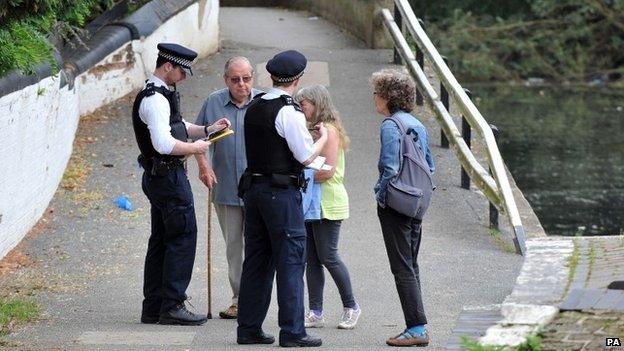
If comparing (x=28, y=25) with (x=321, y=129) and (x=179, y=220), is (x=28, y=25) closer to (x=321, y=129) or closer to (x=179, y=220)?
(x=179, y=220)

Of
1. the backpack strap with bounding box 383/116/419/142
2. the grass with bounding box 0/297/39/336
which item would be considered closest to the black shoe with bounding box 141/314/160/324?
the grass with bounding box 0/297/39/336

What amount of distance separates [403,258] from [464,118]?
4.62 meters

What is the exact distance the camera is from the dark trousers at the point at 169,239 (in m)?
8.80

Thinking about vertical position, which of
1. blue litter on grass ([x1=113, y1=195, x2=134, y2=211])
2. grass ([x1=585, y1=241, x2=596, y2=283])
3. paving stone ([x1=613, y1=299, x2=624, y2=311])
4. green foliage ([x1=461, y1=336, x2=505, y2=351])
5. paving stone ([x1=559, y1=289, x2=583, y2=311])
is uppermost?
green foliage ([x1=461, y1=336, x2=505, y2=351])

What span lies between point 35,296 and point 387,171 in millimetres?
2710

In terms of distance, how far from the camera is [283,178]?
26.8 feet

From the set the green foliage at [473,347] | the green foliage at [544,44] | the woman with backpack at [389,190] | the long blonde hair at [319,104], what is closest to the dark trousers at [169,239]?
the long blonde hair at [319,104]

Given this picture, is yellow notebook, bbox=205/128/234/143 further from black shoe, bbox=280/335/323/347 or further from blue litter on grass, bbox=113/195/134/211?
blue litter on grass, bbox=113/195/134/211

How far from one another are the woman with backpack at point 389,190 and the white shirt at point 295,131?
1.49 feet

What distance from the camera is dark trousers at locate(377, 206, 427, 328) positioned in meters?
8.35

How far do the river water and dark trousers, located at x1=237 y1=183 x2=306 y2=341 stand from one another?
572 centimetres

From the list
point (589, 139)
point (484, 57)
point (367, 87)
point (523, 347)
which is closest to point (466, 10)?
point (484, 57)

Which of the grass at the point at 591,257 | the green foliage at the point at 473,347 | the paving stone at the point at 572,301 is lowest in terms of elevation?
the grass at the point at 591,257

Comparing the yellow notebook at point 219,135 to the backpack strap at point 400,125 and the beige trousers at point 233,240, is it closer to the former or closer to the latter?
the beige trousers at point 233,240
